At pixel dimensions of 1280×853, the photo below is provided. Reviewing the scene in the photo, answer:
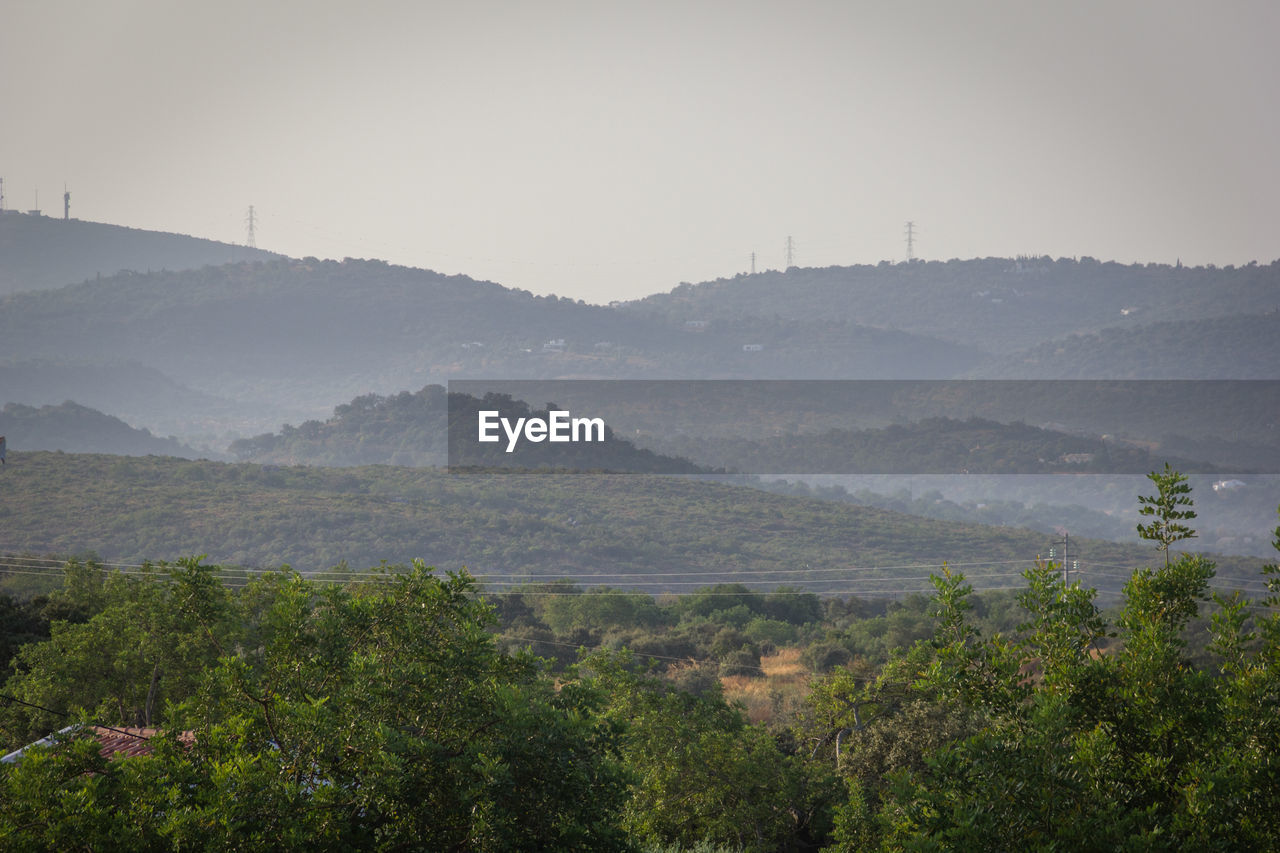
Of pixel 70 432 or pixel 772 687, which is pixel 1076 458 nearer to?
pixel 772 687

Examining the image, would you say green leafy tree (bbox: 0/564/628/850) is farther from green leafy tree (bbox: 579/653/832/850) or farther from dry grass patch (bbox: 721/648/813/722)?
dry grass patch (bbox: 721/648/813/722)

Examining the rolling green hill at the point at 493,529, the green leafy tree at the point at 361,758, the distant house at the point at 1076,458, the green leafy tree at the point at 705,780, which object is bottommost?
the rolling green hill at the point at 493,529

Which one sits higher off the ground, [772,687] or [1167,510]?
[1167,510]

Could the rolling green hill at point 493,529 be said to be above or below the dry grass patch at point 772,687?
below

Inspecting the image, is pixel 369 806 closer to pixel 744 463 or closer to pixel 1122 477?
pixel 744 463

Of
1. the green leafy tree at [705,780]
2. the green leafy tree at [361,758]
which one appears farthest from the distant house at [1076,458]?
the green leafy tree at [361,758]

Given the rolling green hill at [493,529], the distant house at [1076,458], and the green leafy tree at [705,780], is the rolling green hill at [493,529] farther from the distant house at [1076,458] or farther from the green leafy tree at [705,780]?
the green leafy tree at [705,780]

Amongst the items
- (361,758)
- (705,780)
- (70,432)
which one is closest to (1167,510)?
(361,758)

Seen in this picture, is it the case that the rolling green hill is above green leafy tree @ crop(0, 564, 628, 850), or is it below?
below

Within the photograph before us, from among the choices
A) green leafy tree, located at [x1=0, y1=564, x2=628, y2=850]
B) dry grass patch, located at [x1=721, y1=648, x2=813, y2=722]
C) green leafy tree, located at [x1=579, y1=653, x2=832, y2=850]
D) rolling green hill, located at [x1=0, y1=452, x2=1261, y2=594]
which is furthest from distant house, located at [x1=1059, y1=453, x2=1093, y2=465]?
green leafy tree, located at [x1=0, y1=564, x2=628, y2=850]

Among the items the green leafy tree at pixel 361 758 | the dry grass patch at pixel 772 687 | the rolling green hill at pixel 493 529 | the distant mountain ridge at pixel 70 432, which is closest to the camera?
the green leafy tree at pixel 361 758

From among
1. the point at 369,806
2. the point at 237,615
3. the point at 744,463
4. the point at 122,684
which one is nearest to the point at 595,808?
the point at 369,806
